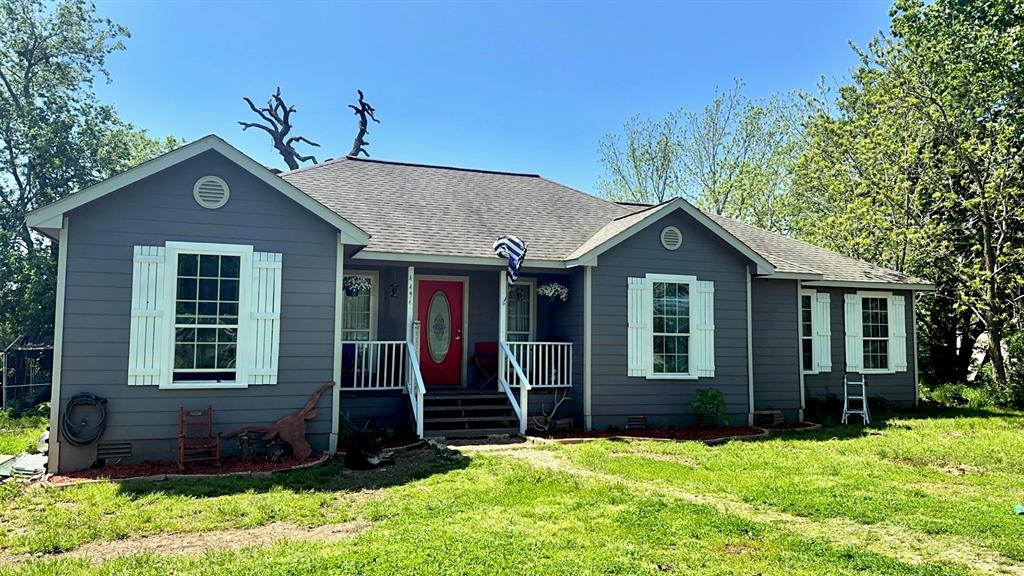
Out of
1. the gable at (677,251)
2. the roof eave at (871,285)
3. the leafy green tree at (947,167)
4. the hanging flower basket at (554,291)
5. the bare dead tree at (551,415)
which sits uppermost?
the leafy green tree at (947,167)

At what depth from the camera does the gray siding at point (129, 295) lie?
24.4 ft

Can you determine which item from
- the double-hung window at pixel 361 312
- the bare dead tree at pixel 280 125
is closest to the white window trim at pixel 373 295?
the double-hung window at pixel 361 312

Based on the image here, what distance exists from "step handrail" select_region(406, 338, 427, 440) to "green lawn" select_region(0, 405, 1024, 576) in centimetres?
97

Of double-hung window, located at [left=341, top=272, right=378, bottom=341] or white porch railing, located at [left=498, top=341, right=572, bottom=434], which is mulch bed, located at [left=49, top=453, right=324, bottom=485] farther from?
white porch railing, located at [left=498, top=341, right=572, bottom=434]

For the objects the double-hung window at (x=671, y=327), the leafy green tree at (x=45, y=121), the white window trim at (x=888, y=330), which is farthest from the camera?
the leafy green tree at (x=45, y=121)

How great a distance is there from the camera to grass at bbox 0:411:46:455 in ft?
29.1

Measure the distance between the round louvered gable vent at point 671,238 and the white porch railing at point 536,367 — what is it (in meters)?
2.24

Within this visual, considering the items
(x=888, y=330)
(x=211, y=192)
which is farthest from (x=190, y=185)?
(x=888, y=330)

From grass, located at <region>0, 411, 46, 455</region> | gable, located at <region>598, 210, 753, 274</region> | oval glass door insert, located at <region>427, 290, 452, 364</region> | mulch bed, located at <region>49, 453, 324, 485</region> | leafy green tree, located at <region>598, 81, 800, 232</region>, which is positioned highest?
leafy green tree, located at <region>598, 81, 800, 232</region>

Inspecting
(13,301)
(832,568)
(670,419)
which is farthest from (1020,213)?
(13,301)

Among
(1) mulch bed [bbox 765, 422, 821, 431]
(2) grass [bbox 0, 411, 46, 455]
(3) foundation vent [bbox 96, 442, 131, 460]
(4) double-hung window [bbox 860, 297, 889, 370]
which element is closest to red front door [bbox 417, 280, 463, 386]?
(3) foundation vent [bbox 96, 442, 131, 460]

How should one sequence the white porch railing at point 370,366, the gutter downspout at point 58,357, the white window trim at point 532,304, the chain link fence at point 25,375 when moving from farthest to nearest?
the chain link fence at point 25,375, the white window trim at point 532,304, the white porch railing at point 370,366, the gutter downspout at point 58,357

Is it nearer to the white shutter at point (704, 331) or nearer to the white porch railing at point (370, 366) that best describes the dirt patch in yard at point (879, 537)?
the white porch railing at point (370, 366)

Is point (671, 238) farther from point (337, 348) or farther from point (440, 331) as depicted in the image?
point (337, 348)
